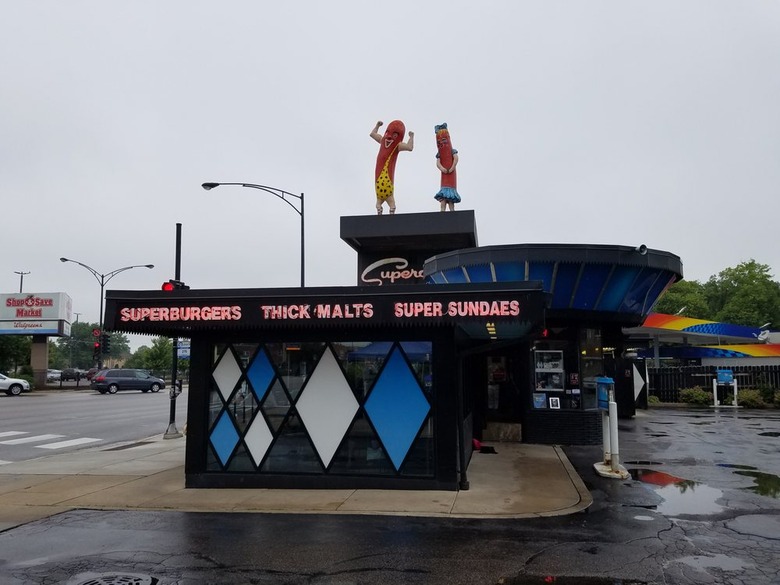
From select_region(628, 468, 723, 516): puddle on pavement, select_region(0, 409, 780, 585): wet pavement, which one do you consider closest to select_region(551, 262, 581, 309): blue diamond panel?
select_region(628, 468, 723, 516): puddle on pavement

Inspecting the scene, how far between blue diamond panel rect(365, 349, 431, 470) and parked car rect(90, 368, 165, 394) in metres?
39.8

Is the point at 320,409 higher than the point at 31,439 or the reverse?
higher

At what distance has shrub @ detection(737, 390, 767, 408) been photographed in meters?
25.6

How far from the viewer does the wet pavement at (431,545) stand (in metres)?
5.95

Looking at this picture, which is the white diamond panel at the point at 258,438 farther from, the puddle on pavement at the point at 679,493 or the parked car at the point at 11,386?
the parked car at the point at 11,386

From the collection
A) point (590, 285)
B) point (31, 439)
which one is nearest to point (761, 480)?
point (590, 285)

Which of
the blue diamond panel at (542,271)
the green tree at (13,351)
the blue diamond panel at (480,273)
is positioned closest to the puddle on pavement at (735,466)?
the blue diamond panel at (542,271)

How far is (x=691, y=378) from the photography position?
28453mm

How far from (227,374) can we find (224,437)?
1103 mm

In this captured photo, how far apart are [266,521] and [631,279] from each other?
10423 millimetres

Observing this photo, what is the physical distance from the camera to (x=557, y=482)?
10.2 metres

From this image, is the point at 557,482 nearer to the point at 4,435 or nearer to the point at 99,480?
A: the point at 99,480

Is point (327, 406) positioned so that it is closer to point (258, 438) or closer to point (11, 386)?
point (258, 438)

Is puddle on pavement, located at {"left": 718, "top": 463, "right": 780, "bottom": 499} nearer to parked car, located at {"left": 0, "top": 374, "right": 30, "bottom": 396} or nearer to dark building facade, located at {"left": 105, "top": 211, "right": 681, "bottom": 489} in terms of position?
dark building facade, located at {"left": 105, "top": 211, "right": 681, "bottom": 489}
